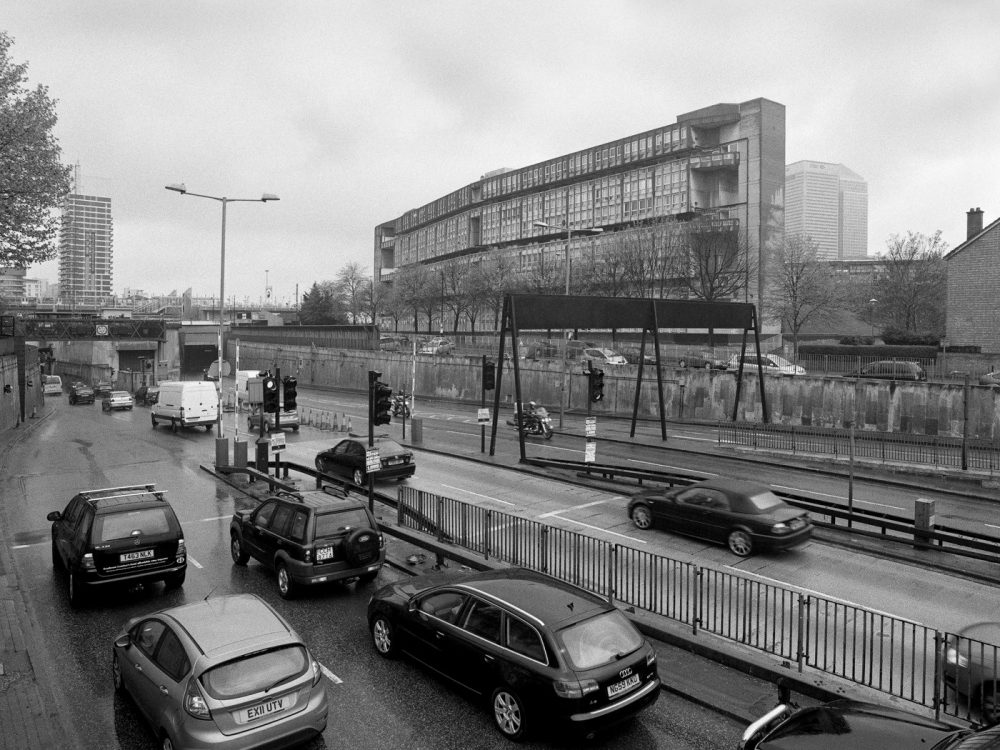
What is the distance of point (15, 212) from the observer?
29.3 m

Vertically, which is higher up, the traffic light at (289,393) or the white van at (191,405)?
the traffic light at (289,393)

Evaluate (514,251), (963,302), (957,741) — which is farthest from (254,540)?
(514,251)

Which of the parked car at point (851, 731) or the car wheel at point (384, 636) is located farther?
the car wheel at point (384, 636)

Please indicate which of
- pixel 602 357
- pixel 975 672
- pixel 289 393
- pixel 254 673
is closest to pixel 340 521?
pixel 254 673

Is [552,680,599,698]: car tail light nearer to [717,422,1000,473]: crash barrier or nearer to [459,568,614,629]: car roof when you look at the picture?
[459,568,614,629]: car roof

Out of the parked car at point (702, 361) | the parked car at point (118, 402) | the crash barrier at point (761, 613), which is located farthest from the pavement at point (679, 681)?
the parked car at point (118, 402)

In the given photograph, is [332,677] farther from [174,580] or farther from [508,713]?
[174,580]

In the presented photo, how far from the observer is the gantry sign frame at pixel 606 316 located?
2688 centimetres

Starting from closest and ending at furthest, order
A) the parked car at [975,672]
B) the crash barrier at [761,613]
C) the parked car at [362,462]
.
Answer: the parked car at [975,672], the crash barrier at [761,613], the parked car at [362,462]

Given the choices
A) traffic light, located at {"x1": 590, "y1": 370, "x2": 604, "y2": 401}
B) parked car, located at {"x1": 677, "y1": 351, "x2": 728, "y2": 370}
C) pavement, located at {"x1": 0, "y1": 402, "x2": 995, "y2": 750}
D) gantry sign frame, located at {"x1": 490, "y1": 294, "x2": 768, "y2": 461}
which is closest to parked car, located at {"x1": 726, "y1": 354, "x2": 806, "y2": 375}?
parked car, located at {"x1": 677, "y1": 351, "x2": 728, "y2": 370}

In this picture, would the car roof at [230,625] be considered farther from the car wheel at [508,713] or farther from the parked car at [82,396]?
the parked car at [82,396]

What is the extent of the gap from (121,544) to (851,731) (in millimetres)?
10457

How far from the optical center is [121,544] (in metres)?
11.6

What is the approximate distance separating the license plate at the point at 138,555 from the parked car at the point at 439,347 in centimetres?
4830
